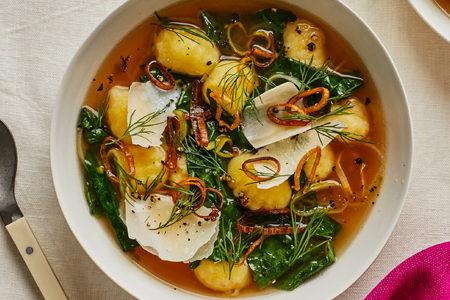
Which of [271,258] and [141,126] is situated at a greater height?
[141,126]

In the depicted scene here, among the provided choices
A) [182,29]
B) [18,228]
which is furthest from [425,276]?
[18,228]

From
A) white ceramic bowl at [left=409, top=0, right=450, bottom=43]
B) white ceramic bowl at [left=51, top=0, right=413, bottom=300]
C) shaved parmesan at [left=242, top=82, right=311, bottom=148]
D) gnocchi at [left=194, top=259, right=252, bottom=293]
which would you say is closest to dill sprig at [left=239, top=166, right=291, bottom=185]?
shaved parmesan at [left=242, top=82, right=311, bottom=148]

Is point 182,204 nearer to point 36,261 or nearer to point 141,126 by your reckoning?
point 141,126

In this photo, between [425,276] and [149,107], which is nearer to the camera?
[149,107]

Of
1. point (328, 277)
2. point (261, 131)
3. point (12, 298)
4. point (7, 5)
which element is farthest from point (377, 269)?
point (7, 5)

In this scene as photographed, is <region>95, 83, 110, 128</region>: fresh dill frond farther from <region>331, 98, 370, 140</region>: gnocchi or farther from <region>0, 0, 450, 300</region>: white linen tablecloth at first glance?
<region>331, 98, 370, 140</region>: gnocchi

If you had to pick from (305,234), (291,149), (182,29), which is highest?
(182,29)

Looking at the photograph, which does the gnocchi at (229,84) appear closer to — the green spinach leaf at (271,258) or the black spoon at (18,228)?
the green spinach leaf at (271,258)

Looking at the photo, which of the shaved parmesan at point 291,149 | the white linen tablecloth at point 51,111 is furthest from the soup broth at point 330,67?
the white linen tablecloth at point 51,111
